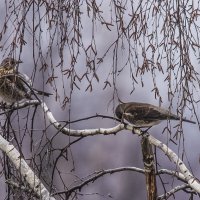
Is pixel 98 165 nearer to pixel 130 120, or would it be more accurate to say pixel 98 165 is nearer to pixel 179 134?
pixel 130 120

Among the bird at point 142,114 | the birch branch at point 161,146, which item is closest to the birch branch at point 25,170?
the birch branch at point 161,146

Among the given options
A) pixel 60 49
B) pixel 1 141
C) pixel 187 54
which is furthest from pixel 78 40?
pixel 1 141

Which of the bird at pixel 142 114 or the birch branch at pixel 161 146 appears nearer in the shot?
the birch branch at pixel 161 146

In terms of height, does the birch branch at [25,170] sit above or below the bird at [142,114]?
below

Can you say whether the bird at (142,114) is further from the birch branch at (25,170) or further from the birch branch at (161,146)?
the birch branch at (25,170)

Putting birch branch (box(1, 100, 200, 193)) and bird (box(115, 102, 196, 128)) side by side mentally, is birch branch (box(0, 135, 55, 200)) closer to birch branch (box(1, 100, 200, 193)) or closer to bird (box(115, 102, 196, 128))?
birch branch (box(1, 100, 200, 193))

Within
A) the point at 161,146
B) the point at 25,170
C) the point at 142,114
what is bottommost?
the point at 25,170

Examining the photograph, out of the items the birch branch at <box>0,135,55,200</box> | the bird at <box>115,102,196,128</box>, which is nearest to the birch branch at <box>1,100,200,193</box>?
the birch branch at <box>0,135,55,200</box>

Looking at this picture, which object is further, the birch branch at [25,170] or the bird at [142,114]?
the bird at [142,114]

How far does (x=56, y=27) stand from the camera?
2.72m

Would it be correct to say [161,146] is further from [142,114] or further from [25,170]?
[142,114]

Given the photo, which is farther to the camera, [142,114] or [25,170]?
[142,114]

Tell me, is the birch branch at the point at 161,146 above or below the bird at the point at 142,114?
below

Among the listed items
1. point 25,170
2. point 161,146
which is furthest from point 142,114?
point 25,170
